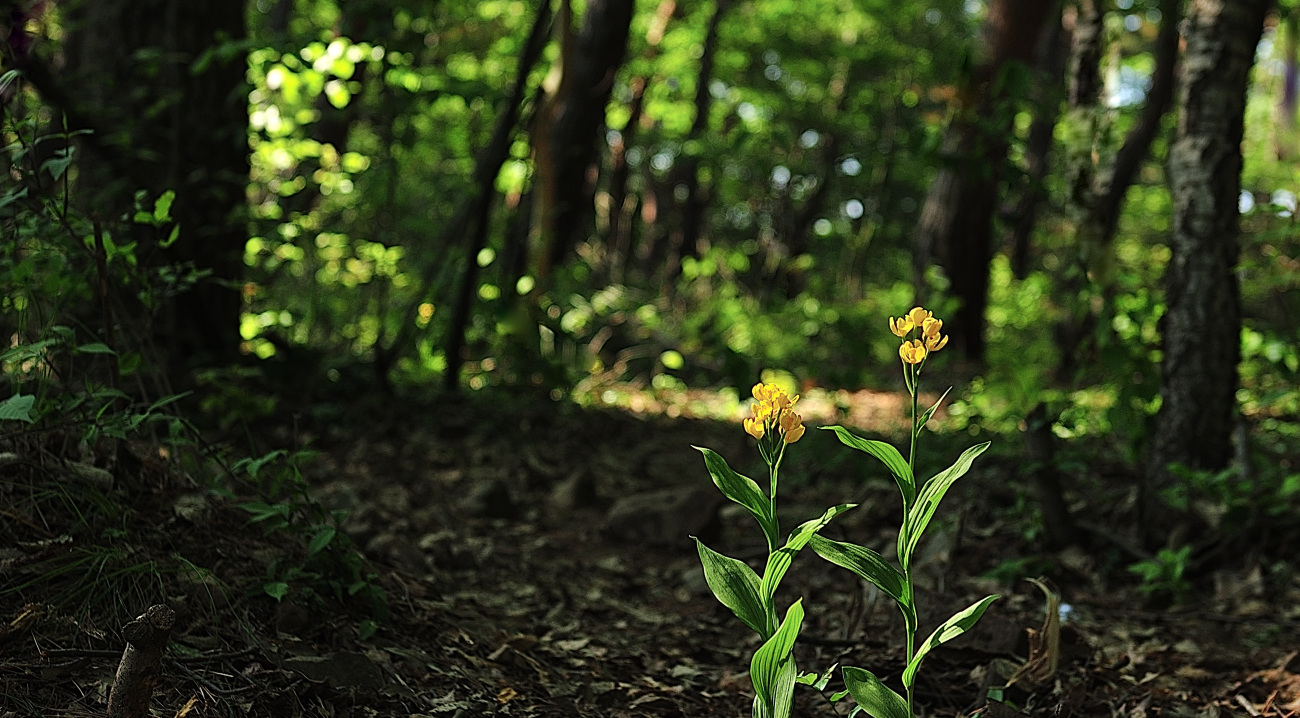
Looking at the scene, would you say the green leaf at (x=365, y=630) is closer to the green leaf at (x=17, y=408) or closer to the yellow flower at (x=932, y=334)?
the green leaf at (x=17, y=408)

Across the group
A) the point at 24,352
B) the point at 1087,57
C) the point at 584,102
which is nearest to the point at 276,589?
the point at 24,352

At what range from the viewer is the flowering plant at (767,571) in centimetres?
139

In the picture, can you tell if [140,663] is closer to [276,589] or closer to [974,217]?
[276,589]

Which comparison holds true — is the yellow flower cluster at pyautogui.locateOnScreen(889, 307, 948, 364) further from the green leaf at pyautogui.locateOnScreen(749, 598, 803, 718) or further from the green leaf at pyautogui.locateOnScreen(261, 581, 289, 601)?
the green leaf at pyautogui.locateOnScreen(261, 581, 289, 601)

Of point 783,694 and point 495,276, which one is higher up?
point 495,276

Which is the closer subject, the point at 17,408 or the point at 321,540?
the point at 17,408

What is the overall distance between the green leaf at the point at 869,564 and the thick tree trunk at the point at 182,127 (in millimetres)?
3226

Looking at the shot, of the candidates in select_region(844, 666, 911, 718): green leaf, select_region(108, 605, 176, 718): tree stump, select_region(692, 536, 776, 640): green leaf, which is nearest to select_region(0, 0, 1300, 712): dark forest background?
select_region(108, 605, 176, 718): tree stump

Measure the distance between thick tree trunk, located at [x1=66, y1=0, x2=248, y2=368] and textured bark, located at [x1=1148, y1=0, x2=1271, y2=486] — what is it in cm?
348

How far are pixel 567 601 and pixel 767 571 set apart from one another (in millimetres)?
1498

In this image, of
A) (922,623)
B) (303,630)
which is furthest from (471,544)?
(922,623)

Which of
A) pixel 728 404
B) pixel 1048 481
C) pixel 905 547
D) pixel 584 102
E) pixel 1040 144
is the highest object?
pixel 1040 144

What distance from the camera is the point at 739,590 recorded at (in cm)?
148

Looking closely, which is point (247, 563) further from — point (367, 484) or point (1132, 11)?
point (1132, 11)
